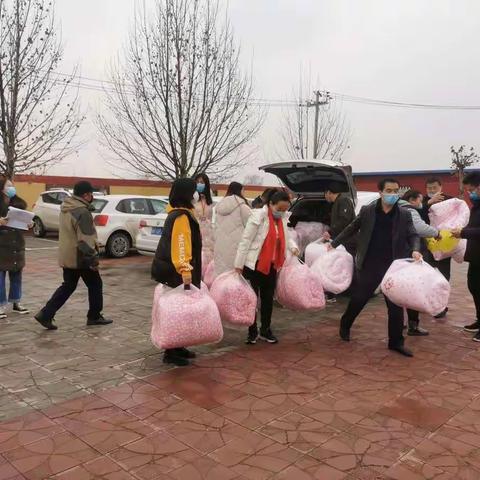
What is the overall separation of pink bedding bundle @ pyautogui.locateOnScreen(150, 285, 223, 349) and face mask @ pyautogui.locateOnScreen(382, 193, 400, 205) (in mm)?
2068

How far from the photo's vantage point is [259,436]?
3332 millimetres

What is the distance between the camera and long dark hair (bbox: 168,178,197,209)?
4434mm

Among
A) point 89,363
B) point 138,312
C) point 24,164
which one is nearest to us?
point 89,363

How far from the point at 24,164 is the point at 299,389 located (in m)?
13.8

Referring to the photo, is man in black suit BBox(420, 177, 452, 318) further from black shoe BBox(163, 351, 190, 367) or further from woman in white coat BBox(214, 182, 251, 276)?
black shoe BBox(163, 351, 190, 367)

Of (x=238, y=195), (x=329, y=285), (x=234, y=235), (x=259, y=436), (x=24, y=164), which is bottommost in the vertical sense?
(x=259, y=436)

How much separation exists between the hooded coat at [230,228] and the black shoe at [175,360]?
154 cm

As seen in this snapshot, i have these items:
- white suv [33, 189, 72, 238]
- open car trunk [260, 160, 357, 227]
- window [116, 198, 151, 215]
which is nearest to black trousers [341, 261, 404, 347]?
open car trunk [260, 160, 357, 227]

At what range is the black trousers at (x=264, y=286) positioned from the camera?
17.3 feet

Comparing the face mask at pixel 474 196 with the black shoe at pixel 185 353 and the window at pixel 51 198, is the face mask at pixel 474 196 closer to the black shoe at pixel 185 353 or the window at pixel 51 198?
the black shoe at pixel 185 353

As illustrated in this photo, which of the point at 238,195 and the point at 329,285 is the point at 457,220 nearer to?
the point at 329,285

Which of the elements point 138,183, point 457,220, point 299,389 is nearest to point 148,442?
point 299,389

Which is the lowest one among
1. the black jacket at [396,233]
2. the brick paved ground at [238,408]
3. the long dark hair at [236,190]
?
the brick paved ground at [238,408]

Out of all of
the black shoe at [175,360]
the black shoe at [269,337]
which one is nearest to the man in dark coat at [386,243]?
the black shoe at [269,337]
